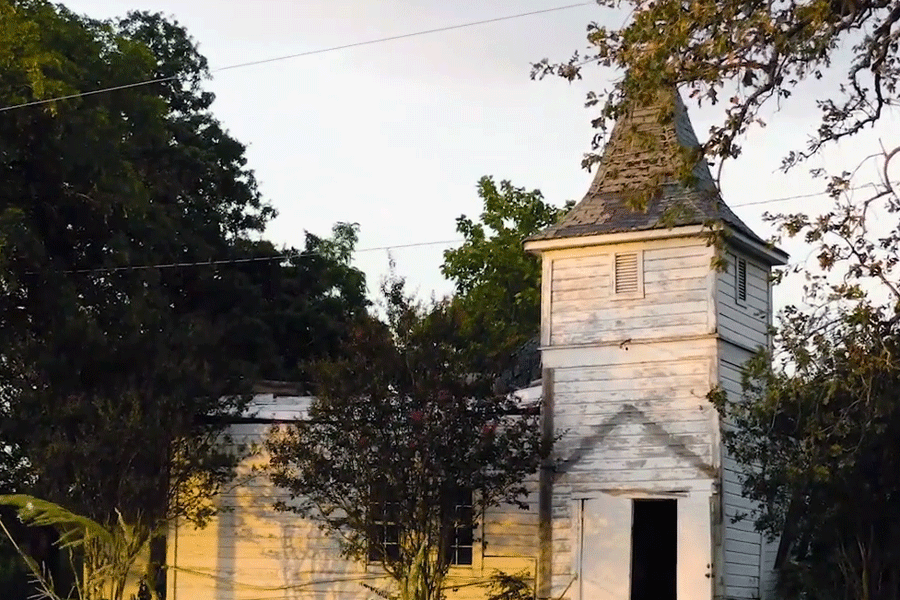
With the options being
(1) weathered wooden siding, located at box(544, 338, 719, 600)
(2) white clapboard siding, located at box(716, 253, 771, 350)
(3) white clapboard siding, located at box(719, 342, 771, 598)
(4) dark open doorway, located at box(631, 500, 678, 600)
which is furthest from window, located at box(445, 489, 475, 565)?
(2) white clapboard siding, located at box(716, 253, 771, 350)

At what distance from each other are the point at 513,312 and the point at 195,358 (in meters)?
20.2

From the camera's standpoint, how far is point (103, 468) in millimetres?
20625

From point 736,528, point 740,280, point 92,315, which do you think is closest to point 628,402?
point 736,528

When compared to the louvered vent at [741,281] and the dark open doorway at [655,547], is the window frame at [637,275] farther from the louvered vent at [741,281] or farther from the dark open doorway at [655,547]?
the dark open doorway at [655,547]

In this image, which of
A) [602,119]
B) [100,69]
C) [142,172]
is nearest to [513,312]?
[142,172]

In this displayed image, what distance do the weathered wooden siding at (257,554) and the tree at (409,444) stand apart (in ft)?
5.76

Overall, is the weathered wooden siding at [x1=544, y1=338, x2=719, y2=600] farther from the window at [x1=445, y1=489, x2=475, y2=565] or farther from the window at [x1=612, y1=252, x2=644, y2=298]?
the window at [x1=445, y1=489, x2=475, y2=565]

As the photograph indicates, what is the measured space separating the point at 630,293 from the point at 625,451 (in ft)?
7.20

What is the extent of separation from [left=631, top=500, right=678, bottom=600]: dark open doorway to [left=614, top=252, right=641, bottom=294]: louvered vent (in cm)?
406

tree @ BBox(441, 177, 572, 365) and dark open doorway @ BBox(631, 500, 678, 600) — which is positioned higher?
tree @ BBox(441, 177, 572, 365)

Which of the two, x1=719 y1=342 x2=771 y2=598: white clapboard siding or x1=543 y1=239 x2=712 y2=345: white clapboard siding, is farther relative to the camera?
x1=543 y1=239 x2=712 y2=345: white clapboard siding

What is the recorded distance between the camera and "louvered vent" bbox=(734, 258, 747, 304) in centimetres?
2033

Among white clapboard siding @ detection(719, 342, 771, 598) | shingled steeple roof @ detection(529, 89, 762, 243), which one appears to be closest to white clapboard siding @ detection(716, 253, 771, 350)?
white clapboard siding @ detection(719, 342, 771, 598)

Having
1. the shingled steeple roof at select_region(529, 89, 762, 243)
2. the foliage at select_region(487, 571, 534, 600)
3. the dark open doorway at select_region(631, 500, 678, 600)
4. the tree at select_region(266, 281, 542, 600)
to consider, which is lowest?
the foliage at select_region(487, 571, 534, 600)
